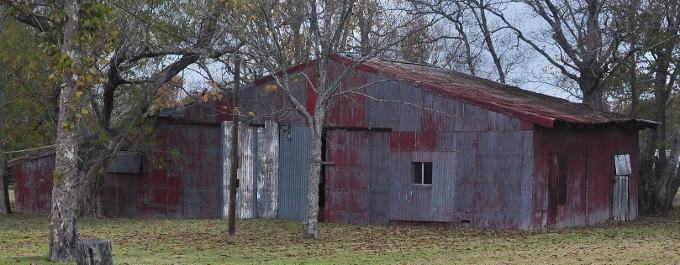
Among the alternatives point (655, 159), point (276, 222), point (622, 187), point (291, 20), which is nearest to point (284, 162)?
point (276, 222)

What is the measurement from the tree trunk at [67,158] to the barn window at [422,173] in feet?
37.4

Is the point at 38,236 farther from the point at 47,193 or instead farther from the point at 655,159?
the point at 655,159

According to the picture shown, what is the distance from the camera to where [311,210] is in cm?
2028

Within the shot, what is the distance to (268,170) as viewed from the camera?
2619 centimetres

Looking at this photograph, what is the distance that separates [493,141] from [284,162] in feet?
21.3

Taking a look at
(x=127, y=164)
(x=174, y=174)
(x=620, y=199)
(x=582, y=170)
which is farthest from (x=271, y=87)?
(x=620, y=199)

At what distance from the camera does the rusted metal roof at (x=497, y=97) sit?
2244cm

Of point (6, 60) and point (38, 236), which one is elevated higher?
point (6, 60)

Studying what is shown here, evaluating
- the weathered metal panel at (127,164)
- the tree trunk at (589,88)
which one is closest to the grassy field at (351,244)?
the weathered metal panel at (127,164)

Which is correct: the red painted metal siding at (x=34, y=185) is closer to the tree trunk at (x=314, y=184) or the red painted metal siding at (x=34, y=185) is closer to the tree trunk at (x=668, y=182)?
the tree trunk at (x=314, y=184)

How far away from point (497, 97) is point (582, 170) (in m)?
3.28

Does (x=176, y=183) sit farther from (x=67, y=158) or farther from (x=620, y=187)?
(x=620, y=187)

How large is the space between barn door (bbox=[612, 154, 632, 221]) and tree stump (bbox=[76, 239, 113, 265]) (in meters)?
19.3

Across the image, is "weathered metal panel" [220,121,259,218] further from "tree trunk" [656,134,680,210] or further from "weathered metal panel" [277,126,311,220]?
"tree trunk" [656,134,680,210]
